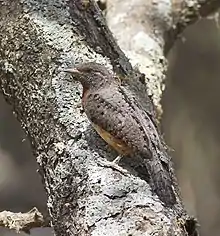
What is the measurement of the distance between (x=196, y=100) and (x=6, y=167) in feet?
4.50

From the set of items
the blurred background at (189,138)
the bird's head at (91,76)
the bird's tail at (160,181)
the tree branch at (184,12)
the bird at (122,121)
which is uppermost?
the blurred background at (189,138)

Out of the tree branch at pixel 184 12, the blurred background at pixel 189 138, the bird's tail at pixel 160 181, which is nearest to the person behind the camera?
the bird's tail at pixel 160 181

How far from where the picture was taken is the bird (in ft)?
4.13

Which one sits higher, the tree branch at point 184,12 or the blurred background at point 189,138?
the blurred background at point 189,138

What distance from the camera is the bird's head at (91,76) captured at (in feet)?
4.62

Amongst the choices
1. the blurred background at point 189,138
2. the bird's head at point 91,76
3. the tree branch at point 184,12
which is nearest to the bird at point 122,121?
the bird's head at point 91,76

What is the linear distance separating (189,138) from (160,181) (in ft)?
10.8

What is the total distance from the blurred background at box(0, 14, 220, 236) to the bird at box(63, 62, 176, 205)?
8.31 feet

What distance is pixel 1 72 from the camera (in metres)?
1.60

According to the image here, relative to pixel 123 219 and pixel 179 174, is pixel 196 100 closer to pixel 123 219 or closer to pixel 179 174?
pixel 179 174

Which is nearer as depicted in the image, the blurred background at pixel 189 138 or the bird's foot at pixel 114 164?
the bird's foot at pixel 114 164

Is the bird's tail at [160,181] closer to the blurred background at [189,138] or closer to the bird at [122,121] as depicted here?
the bird at [122,121]

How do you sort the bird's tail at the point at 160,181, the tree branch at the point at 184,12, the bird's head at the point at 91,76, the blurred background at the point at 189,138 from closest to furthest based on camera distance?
the bird's tail at the point at 160,181 → the bird's head at the point at 91,76 → the tree branch at the point at 184,12 → the blurred background at the point at 189,138

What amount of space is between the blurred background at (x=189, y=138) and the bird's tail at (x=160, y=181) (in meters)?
2.68
